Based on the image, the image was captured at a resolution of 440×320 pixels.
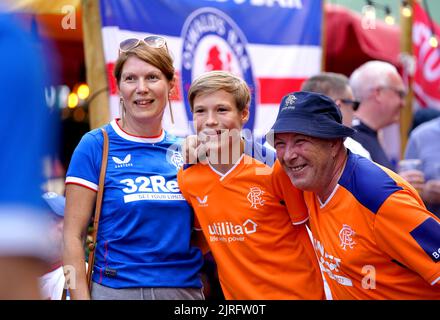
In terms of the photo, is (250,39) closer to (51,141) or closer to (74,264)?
(74,264)

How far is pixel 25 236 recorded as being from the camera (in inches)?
62.4

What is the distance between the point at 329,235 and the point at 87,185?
44.3 inches

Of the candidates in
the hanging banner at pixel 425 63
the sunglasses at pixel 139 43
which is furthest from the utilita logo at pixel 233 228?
the hanging banner at pixel 425 63

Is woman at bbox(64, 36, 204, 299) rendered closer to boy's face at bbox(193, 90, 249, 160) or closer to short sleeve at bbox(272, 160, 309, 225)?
boy's face at bbox(193, 90, 249, 160)

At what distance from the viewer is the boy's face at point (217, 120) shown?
3307 mm

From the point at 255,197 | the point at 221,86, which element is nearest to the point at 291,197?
the point at 255,197

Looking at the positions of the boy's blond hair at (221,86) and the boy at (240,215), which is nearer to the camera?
the boy at (240,215)

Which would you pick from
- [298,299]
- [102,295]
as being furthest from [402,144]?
Answer: [102,295]

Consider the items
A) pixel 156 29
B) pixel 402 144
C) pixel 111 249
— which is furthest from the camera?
pixel 402 144

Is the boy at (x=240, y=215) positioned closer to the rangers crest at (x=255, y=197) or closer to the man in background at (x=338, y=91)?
the rangers crest at (x=255, y=197)

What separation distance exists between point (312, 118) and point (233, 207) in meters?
0.58

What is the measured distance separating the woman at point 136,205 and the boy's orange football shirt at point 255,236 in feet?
0.42
